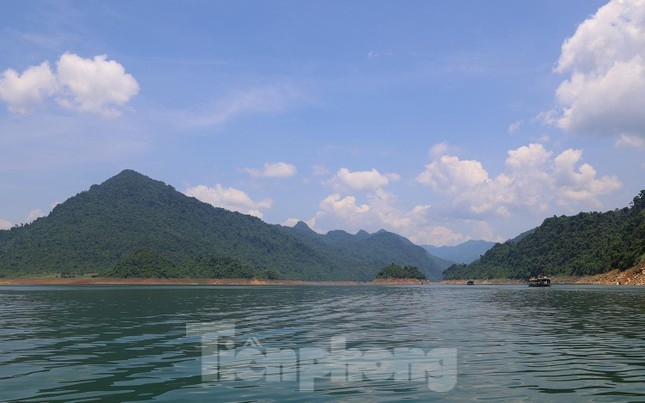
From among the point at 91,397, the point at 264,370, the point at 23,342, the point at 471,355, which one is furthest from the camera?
the point at 23,342

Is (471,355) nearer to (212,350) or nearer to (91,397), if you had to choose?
(212,350)

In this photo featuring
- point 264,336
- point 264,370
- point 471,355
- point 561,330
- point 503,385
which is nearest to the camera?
point 503,385

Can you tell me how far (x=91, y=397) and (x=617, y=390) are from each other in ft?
73.3

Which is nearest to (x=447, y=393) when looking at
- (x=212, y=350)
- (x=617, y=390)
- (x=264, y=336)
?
(x=617, y=390)

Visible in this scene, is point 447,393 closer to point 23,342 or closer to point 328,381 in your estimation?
point 328,381

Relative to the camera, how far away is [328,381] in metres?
25.7

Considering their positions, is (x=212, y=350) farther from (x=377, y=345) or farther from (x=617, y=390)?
(x=617, y=390)

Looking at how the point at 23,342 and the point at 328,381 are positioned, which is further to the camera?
the point at 23,342

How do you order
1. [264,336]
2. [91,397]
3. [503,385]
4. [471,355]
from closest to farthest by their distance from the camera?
1. [91,397]
2. [503,385]
3. [471,355]
4. [264,336]

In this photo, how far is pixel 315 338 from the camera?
4303 cm

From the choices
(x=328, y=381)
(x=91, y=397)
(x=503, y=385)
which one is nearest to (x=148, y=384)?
(x=91, y=397)

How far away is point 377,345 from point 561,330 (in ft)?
66.2

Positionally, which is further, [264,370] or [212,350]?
[212,350]

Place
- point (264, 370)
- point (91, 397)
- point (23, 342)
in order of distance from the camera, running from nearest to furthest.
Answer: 1. point (91, 397)
2. point (264, 370)
3. point (23, 342)
